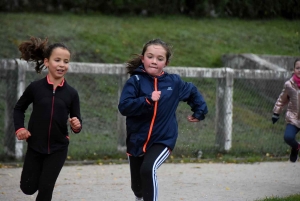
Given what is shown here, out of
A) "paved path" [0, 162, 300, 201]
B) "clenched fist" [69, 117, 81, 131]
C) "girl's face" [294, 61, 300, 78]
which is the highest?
"girl's face" [294, 61, 300, 78]

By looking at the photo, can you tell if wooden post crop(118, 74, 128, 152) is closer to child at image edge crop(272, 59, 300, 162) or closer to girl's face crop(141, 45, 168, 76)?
child at image edge crop(272, 59, 300, 162)

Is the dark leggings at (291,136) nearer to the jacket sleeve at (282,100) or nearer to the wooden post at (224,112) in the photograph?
the jacket sleeve at (282,100)

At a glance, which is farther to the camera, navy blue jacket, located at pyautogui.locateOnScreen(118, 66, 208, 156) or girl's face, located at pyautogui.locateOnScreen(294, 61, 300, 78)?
girl's face, located at pyautogui.locateOnScreen(294, 61, 300, 78)

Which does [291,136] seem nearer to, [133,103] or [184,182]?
[184,182]

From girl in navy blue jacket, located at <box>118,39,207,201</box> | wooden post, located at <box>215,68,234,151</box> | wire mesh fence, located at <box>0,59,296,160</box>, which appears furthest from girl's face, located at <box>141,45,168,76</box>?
wooden post, located at <box>215,68,234,151</box>

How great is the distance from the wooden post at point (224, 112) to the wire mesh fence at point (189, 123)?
0.06 meters

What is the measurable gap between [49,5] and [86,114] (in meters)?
9.06

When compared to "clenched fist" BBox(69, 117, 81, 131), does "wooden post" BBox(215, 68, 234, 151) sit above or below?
below

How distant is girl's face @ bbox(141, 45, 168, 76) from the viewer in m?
6.62

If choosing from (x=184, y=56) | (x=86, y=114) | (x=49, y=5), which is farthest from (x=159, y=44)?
(x=49, y=5)

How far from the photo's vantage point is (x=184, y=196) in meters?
8.45

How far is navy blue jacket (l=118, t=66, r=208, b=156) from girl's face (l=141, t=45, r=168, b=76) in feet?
0.18

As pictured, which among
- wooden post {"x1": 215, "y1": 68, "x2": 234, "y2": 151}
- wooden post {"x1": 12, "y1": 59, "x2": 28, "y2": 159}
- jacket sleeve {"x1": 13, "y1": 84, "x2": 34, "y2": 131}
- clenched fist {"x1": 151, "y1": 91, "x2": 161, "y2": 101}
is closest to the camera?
clenched fist {"x1": 151, "y1": 91, "x2": 161, "y2": 101}

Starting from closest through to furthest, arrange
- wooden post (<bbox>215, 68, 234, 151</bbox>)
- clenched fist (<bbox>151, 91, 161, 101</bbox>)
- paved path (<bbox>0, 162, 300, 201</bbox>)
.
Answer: clenched fist (<bbox>151, 91, 161, 101</bbox>) → paved path (<bbox>0, 162, 300, 201</bbox>) → wooden post (<bbox>215, 68, 234, 151</bbox>)
